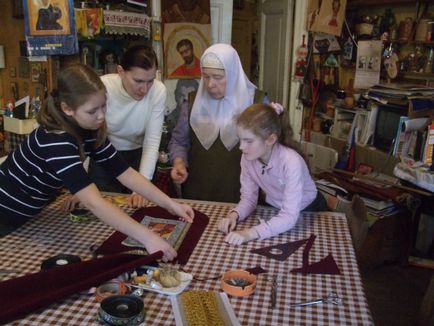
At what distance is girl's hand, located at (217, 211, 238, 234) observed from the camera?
5.05 feet

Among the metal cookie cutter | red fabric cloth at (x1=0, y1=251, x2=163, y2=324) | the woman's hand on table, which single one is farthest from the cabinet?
red fabric cloth at (x1=0, y1=251, x2=163, y2=324)

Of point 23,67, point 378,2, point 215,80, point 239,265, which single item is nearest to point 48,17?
point 23,67

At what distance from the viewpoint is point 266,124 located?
1.65m

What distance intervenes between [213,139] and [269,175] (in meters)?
0.49

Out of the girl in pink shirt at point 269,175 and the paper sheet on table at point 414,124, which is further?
the paper sheet on table at point 414,124

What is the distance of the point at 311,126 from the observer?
417cm

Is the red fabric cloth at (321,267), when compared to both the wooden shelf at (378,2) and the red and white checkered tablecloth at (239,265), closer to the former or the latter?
the red and white checkered tablecloth at (239,265)

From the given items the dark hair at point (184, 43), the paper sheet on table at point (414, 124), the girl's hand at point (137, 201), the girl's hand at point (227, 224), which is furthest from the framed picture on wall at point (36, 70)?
the paper sheet on table at point (414, 124)

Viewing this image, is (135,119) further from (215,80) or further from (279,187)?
(279,187)

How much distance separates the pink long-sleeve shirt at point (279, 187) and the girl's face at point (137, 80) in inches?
21.7

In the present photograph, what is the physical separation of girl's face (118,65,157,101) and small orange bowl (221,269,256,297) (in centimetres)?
99

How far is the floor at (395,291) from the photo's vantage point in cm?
249

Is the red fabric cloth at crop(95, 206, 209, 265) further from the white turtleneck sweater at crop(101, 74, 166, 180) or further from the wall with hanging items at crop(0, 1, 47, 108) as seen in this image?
the wall with hanging items at crop(0, 1, 47, 108)

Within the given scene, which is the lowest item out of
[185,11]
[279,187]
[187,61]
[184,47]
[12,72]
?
[279,187]
